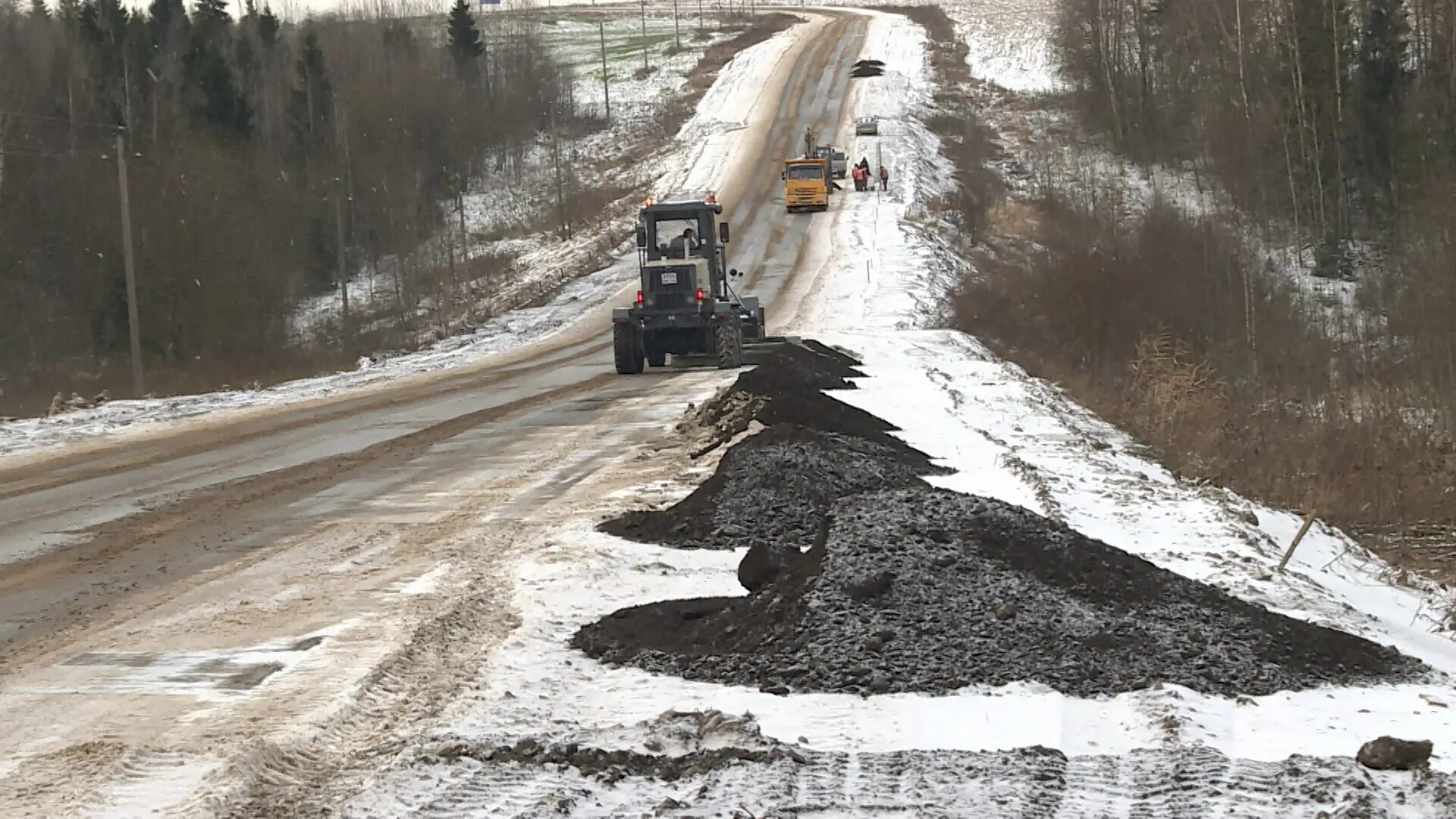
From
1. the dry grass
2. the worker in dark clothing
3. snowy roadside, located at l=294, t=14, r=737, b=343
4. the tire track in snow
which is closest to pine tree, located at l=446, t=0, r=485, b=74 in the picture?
snowy roadside, located at l=294, t=14, r=737, b=343

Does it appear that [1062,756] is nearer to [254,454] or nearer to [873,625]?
[873,625]

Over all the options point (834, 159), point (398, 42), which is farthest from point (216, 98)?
point (834, 159)

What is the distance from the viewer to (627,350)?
2761 centimetres

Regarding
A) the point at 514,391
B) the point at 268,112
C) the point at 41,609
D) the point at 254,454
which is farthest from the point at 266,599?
the point at 268,112

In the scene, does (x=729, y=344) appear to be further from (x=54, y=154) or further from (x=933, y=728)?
(x=54, y=154)

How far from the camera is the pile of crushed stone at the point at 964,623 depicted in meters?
7.04

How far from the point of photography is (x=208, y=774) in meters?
5.70

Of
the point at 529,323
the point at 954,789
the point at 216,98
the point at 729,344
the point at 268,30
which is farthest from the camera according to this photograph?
the point at 268,30

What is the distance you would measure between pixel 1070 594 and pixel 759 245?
160 feet

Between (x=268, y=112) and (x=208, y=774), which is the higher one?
(x=268, y=112)

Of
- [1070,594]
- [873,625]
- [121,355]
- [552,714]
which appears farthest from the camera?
[121,355]

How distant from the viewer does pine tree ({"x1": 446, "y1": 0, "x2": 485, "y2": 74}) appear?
3848 inches

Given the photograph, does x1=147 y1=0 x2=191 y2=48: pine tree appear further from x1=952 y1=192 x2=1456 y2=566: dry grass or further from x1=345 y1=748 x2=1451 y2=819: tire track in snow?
x1=345 y1=748 x2=1451 y2=819: tire track in snow

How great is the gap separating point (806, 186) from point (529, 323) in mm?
20489
